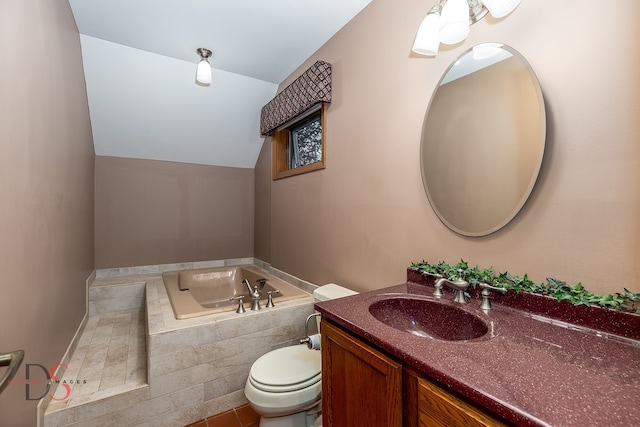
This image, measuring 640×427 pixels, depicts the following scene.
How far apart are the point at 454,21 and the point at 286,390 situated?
1857mm

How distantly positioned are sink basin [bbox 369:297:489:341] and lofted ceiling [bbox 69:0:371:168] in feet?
6.28

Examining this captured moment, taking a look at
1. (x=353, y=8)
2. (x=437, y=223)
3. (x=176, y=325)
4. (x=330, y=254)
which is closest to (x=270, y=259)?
(x=330, y=254)

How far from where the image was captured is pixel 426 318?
1.26 meters

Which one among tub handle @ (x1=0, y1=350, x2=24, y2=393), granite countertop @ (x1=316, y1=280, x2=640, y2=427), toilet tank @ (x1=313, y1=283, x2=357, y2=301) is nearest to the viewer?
granite countertop @ (x1=316, y1=280, x2=640, y2=427)

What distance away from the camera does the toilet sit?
140cm

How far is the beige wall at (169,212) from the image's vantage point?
10.3 ft

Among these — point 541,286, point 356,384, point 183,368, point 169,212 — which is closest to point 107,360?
point 183,368

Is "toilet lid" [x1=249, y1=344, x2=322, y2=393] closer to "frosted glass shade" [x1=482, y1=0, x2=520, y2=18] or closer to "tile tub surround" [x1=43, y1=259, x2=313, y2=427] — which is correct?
"tile tub surround" [x1=43, y1=259, x2=313, y2=427]

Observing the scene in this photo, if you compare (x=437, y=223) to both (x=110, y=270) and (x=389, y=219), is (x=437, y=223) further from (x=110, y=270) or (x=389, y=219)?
(x=110, y=270)

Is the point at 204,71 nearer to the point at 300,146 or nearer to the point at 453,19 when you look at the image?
the point at 300,146

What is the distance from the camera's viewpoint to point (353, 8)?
1913 millimetres

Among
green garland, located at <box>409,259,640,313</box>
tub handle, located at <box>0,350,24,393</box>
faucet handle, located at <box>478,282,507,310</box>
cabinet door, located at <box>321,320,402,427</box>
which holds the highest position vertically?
green garland, located at <box>409,259,640,313</box>

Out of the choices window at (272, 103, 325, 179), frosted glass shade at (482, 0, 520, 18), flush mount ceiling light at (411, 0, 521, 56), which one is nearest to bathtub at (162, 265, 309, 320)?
window at (272, 103, 325, 179)

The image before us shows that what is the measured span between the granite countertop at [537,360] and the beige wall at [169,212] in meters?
2.94
